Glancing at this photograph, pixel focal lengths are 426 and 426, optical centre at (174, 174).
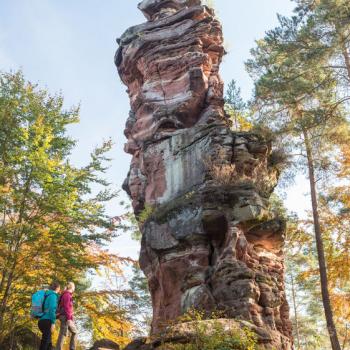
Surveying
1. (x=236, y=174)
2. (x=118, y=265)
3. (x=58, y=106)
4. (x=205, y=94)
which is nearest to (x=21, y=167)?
(x=58, y=106)

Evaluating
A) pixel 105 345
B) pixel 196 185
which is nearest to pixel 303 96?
pixel 196 185

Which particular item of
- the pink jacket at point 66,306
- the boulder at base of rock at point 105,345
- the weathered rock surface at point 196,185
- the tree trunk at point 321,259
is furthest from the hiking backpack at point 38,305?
the tree trunk at point 321,259

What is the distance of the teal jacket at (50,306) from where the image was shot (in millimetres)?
8383

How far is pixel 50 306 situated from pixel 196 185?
30.0 ft

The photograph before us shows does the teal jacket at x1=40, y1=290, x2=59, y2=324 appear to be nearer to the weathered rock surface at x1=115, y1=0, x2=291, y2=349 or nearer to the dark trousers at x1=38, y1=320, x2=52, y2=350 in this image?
the dark trousers at x1=38, y1=320, x2=52, y2=350

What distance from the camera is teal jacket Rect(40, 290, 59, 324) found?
8.38 meters

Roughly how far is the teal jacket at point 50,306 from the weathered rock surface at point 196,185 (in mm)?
4695

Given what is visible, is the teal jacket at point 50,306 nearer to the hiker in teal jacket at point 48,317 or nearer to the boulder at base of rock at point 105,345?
the hiker in teal jacket at point 48,317

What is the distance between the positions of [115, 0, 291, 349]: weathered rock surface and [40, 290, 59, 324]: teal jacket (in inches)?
185

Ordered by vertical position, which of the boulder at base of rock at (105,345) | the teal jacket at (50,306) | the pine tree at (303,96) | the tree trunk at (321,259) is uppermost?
the pine tree at (303,96)

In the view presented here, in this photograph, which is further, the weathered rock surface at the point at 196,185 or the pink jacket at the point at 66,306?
the weathered rock surface at the point at 196,185

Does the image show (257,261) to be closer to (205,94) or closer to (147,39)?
(205,94)

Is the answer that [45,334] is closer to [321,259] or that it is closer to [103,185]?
[103,185]

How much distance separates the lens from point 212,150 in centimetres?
1655
